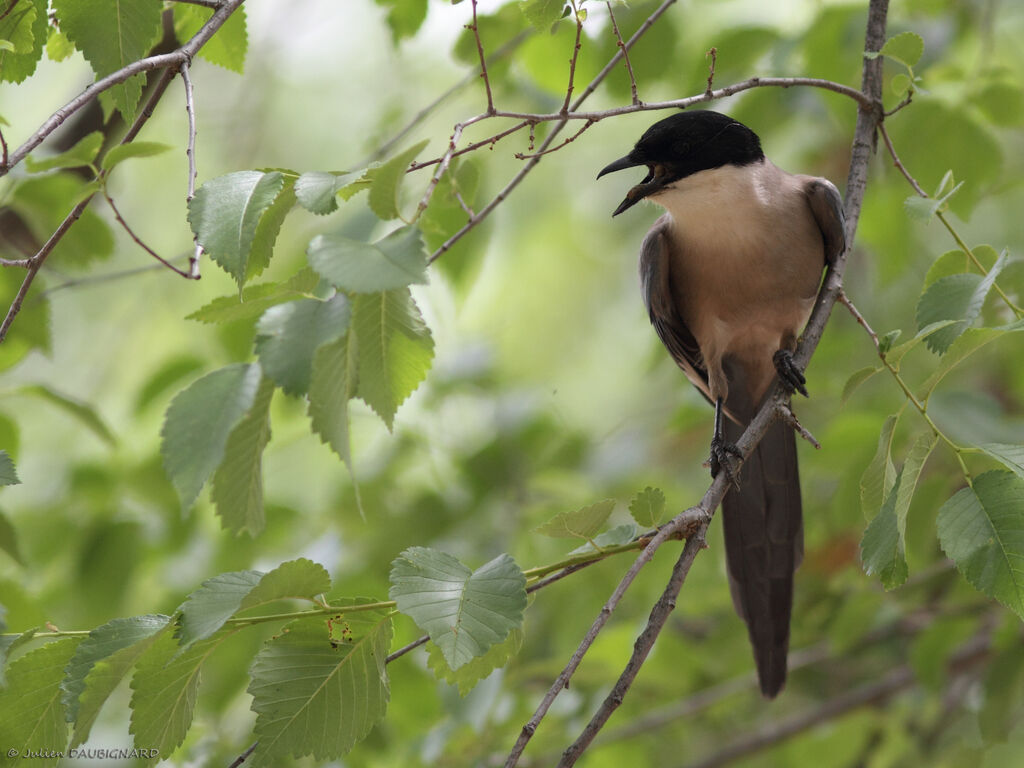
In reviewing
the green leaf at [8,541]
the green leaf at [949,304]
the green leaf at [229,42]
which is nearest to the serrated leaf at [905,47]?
the green leaf at [949,304]

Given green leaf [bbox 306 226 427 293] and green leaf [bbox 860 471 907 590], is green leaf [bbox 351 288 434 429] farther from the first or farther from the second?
green leaf [bbox 860 471 907 590]

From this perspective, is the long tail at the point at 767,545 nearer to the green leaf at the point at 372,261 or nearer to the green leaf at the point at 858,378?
the green leaf at the point at 858,378

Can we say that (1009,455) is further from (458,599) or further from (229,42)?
(229,42)

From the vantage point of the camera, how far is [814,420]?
16.6ft

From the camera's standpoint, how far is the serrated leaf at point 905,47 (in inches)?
88.4

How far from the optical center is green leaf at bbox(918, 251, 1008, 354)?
1.94m

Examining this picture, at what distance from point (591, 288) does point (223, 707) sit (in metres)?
6.33

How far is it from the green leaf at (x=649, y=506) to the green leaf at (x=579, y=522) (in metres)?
0.09

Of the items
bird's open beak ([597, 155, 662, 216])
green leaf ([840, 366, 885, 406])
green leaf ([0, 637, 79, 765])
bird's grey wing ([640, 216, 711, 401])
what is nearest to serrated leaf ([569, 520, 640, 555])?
green leaf ([840, 366, 885, 406])

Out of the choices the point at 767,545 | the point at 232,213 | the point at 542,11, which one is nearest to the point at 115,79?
the point at 232,213

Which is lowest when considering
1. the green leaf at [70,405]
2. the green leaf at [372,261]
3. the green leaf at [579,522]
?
the green leaf at [579,522]

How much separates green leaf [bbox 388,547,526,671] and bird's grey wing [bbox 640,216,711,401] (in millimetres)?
2104

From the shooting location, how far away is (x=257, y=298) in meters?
1.66

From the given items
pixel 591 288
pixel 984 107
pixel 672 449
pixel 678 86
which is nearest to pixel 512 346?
pixel 591 288
